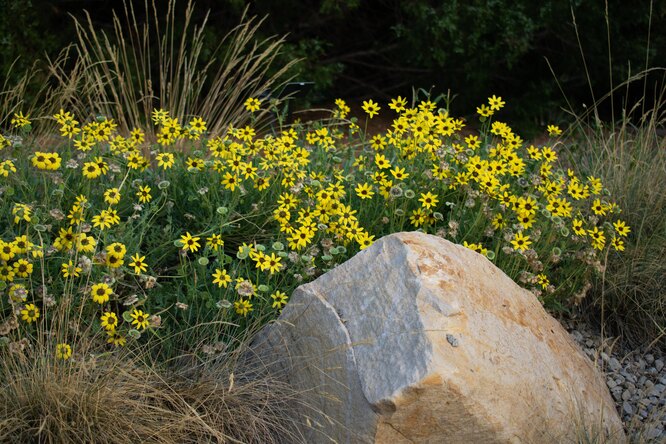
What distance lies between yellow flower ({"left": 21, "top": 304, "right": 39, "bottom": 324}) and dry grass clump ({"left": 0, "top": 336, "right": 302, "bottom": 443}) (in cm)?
12

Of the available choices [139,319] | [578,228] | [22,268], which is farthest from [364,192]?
[22,268]

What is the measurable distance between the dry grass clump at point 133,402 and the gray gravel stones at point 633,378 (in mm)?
1290

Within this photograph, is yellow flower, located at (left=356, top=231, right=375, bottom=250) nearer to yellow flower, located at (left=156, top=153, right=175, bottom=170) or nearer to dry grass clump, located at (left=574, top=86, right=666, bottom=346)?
yellow flower, located at (left=156, top=153, right=175, bottom=170)

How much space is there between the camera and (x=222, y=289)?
350 centimetres

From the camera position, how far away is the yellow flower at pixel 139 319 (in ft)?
10.3

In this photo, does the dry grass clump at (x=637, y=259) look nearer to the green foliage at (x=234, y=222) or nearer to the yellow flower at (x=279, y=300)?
the green foliage at (x=234, y=222)

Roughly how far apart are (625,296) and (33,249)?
8.51ft

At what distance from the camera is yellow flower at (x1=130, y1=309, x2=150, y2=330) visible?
313 cm

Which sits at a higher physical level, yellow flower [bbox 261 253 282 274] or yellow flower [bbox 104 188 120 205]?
yellow flower [bbox 104 188 120 205]

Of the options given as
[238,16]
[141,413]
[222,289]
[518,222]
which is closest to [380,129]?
[238,16]

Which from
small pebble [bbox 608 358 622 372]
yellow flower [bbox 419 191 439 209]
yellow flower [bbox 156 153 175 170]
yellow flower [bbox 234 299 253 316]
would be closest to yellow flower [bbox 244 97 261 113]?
yellow flower [bbox 156 153 175 170]

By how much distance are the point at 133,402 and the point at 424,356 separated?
91cm

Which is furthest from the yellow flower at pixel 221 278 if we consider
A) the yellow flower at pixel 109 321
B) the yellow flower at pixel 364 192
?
the yellow flower at pixel 364 192

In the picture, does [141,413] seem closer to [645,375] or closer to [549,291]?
[549,291]
